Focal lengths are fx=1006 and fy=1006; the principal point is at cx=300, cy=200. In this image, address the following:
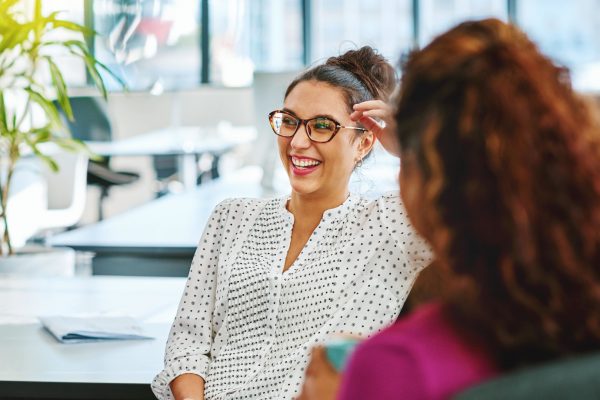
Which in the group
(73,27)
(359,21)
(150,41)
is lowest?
(73,27)

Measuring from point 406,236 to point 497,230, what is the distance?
1.10m

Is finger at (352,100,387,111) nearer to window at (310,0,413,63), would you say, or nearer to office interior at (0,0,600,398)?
office interior at (0,0,600,398)

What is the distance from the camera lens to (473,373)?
804 mm

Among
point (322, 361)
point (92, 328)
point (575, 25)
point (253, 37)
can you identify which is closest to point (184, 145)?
point (253, 37)

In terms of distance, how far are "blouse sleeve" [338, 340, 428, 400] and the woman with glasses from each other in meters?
1.00

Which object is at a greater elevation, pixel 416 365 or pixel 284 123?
pixel 284 123

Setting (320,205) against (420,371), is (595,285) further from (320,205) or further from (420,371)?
(320,205)

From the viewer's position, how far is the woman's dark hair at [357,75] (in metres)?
2.06

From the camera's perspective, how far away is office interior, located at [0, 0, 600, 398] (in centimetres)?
217

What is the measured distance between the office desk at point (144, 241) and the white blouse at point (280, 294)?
116cm

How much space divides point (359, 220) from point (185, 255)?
4.65 feet

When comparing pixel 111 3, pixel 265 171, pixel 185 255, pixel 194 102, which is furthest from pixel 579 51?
pixel 185 255

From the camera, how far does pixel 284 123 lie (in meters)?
2.04

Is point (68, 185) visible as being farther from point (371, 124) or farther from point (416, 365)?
point (416, 365)
